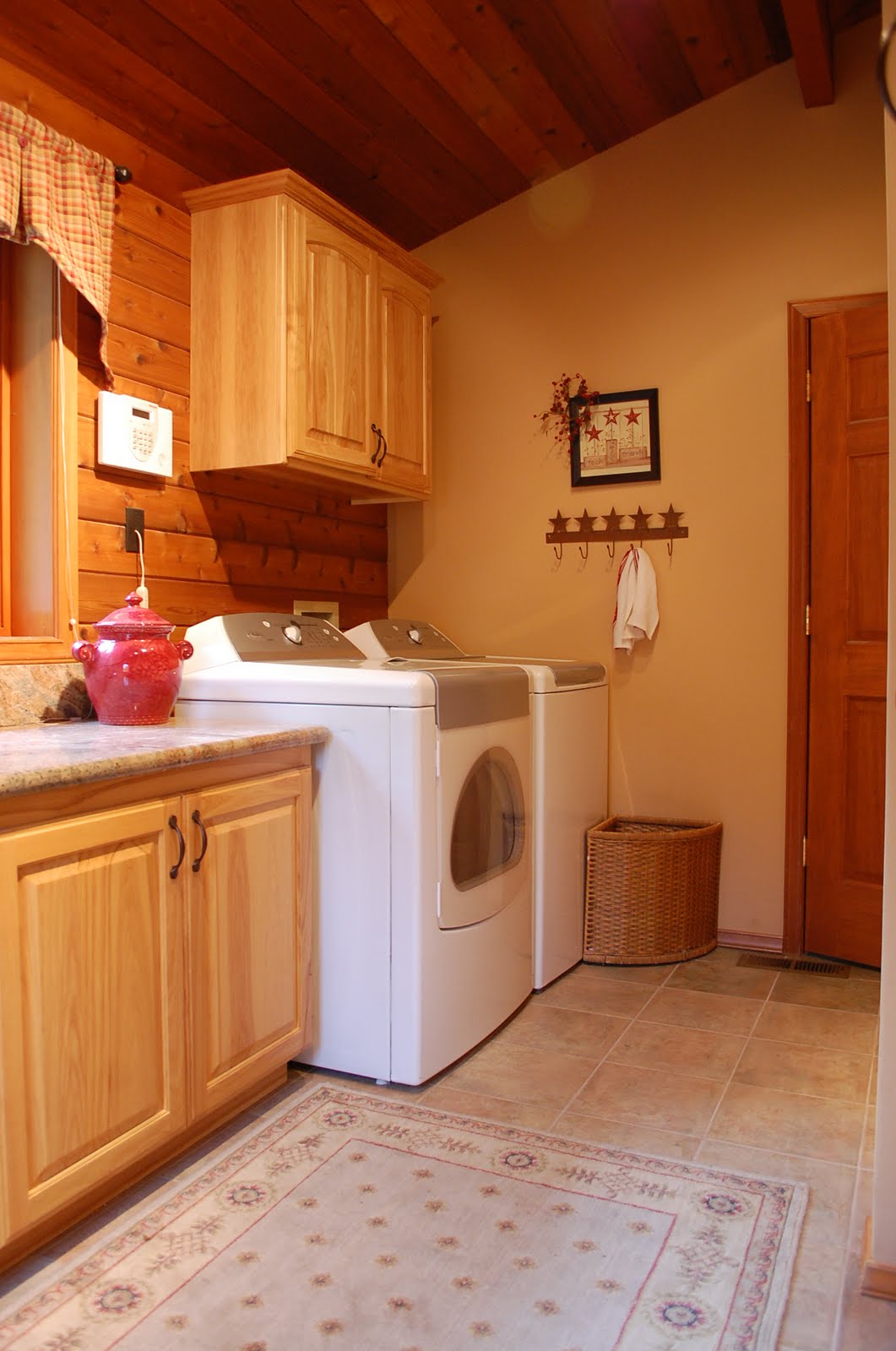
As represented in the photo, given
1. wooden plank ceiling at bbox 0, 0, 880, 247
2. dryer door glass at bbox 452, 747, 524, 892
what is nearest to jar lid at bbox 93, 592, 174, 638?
dryer door glass at bbox 452, 747, 524, 892

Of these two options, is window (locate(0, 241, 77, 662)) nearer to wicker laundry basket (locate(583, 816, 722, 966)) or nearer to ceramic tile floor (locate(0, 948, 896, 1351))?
ceramic tile floor (locate(0, 948, 896, 1351))

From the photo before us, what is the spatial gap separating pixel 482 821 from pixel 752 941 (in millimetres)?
1283

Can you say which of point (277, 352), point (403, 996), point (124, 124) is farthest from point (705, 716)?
point (124, 124)

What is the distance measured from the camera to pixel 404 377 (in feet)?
10.5

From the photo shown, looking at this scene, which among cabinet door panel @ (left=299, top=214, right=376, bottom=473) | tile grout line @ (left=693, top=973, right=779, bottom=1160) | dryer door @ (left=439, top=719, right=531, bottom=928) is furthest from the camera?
cabinet door panel @ (left=299, top=214, right=376, bottom=473)

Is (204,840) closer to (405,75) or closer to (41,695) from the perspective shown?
(41,695)

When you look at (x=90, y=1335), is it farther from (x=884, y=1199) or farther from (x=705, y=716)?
(x=705, y=716)

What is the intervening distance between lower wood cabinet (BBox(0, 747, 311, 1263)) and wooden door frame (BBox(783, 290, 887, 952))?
167cm

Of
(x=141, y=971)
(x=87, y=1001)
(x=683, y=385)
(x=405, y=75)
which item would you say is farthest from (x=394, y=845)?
(x=405, y=75)

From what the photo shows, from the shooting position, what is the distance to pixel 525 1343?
1.42 metres

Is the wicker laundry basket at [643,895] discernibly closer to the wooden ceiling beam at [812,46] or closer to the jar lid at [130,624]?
the jar lid at [130,624]

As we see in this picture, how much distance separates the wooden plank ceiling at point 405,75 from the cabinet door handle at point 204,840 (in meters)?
1.63

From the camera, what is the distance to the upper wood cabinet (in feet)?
8.48

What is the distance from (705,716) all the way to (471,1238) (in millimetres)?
1965
